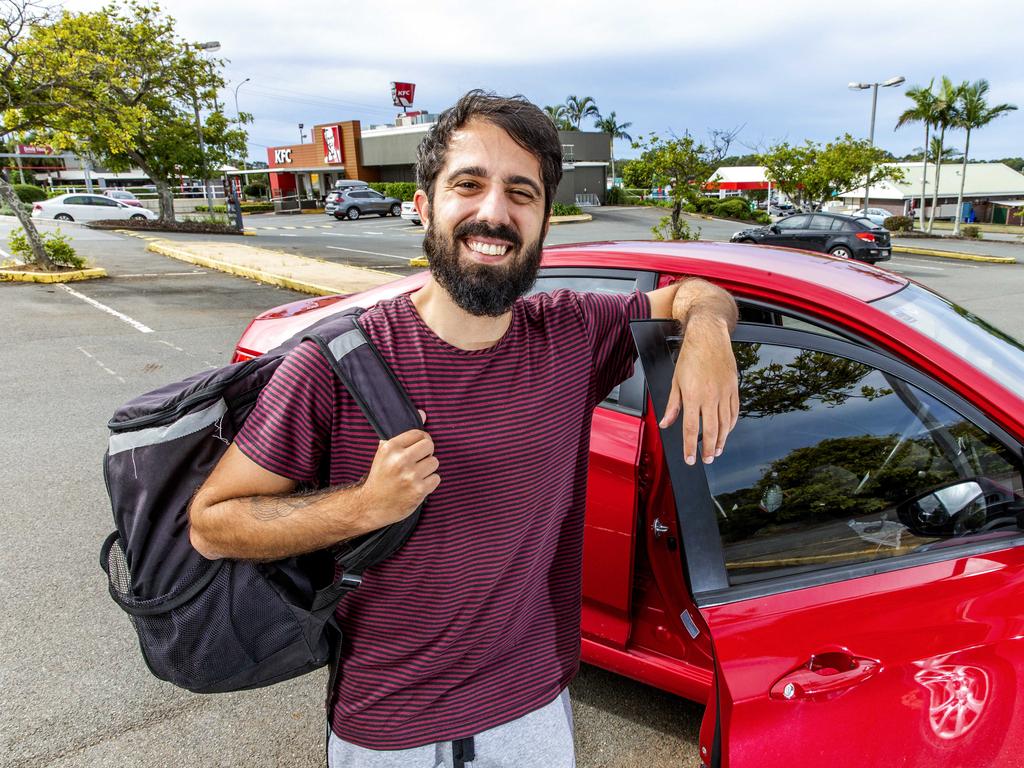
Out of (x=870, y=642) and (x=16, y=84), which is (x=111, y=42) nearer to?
(x=16, y=84)

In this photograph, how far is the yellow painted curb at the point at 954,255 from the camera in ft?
65.6

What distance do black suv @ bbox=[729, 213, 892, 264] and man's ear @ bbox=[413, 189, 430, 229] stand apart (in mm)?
17993

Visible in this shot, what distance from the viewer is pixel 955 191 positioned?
196 feet

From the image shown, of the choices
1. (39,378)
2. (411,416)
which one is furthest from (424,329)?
(39,378)

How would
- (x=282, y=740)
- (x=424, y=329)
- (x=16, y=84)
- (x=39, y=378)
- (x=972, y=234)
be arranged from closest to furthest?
Answer: 1. (x=424, y=329)
2. (x=282, y=740)
3. (x=39, y=378)
4. (x=16, y=84)
5. (x=972, y=234)

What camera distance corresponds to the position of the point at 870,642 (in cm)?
149

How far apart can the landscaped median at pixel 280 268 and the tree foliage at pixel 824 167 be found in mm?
19266

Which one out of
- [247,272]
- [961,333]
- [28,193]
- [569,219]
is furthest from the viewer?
[28,193]

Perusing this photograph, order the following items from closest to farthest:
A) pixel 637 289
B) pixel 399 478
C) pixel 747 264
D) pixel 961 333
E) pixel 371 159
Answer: pixel 399 478 < pixel 961 333 < pixel 747 264 < pixel 637 289 < pixel 371 159

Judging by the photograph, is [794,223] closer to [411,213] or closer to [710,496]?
[411,213]

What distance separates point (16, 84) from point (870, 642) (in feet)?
50.6

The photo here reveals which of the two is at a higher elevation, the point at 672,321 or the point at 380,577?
the point at 672,321

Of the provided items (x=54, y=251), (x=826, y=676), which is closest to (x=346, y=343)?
(x=826, y=676)

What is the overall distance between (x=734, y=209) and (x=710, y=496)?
3793 centimetres
